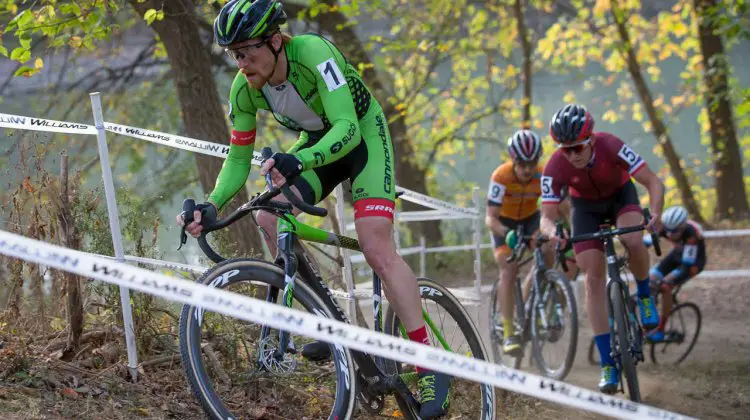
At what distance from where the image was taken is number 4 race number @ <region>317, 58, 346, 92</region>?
403 centimetres

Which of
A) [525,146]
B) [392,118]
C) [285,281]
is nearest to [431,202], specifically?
[525,146]

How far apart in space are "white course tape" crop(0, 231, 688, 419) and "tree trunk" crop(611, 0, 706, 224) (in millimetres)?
15252

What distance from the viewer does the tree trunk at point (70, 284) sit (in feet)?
15.9

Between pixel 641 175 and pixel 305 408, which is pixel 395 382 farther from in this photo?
pixel 641 175

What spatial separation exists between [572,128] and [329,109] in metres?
3.16

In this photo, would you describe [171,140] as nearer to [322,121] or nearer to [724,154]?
[322,121]

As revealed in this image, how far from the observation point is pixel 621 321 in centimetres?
655

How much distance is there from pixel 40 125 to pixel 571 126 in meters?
3.73

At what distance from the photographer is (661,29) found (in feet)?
66.5

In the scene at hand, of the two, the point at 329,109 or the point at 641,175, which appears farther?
the point at 641,175

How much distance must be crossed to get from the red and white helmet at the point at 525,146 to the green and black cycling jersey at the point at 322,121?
172 inches

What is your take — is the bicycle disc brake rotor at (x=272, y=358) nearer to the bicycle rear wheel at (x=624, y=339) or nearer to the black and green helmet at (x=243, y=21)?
the black and green helmet at (x=243, y=21)

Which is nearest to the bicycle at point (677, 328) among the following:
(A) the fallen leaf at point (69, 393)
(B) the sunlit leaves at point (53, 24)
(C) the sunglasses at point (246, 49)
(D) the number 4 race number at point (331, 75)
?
(B) the sunlit leaves at point (53, 24)

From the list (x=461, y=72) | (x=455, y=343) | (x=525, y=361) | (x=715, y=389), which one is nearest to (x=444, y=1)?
(x=461, y=72)
